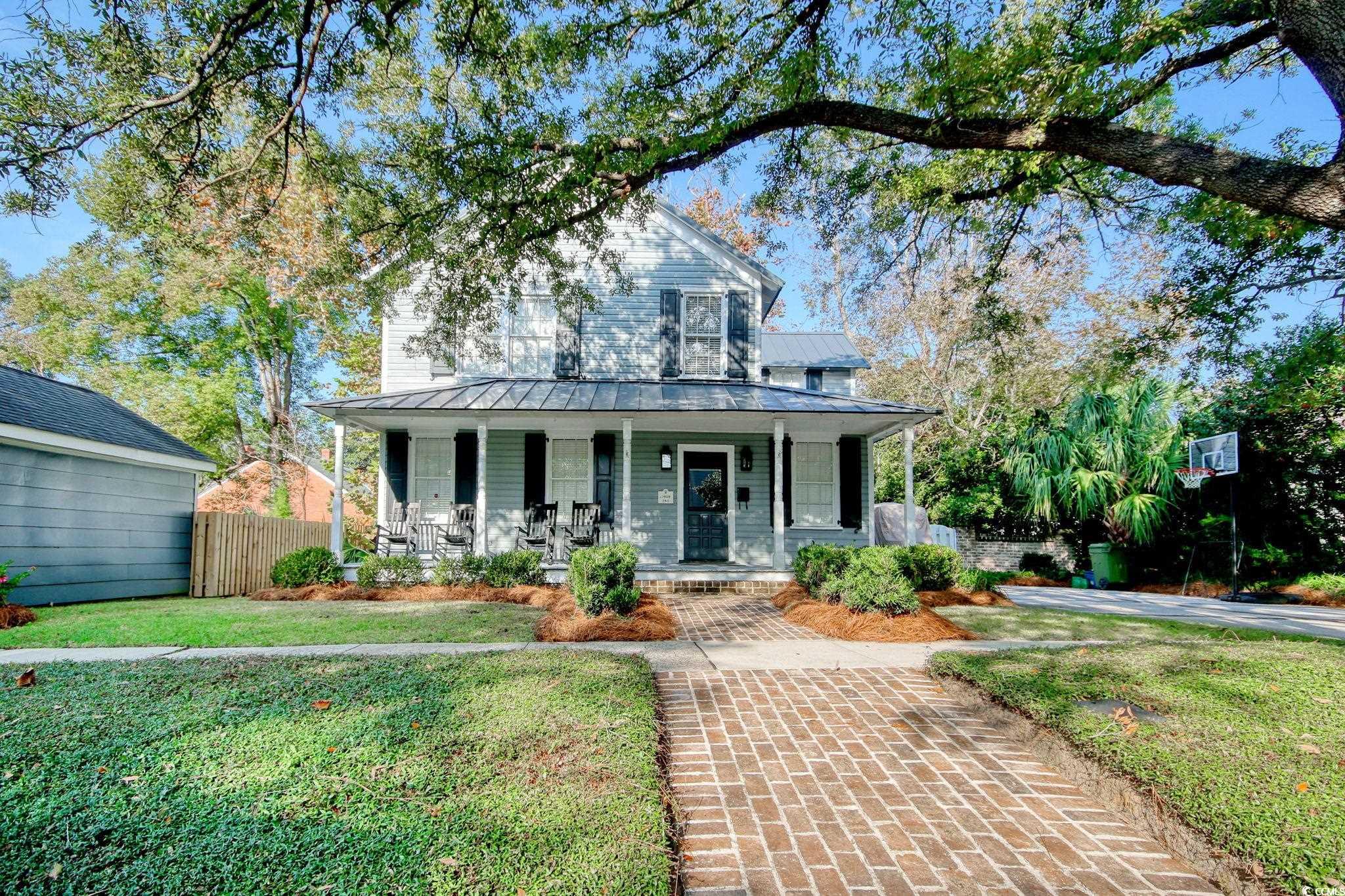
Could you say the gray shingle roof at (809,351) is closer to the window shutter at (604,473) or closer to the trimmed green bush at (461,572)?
the window shutter at (604,473)

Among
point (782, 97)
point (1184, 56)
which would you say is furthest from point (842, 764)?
point (1184, 56)

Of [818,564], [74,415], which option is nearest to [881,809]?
[818,564]

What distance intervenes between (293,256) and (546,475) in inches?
449

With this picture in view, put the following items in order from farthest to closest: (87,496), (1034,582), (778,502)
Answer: (1034,582), (778,502), (87,496)

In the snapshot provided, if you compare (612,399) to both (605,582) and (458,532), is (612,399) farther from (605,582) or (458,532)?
(605,582)

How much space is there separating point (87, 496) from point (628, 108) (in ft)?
29.4

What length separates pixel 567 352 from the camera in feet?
38.5

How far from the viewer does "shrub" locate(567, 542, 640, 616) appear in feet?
20.8

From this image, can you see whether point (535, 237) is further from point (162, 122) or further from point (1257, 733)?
point (1257, 733)

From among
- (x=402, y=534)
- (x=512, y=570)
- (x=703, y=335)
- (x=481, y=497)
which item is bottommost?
(x=512, y=570)

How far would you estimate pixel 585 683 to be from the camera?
151 inches

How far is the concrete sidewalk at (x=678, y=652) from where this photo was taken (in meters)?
4.73

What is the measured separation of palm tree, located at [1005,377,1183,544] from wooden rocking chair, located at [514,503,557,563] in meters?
10.3

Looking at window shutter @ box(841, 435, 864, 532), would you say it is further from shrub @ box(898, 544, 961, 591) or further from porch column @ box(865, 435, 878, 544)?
shrub @ box(898, 544, 961, 591)
